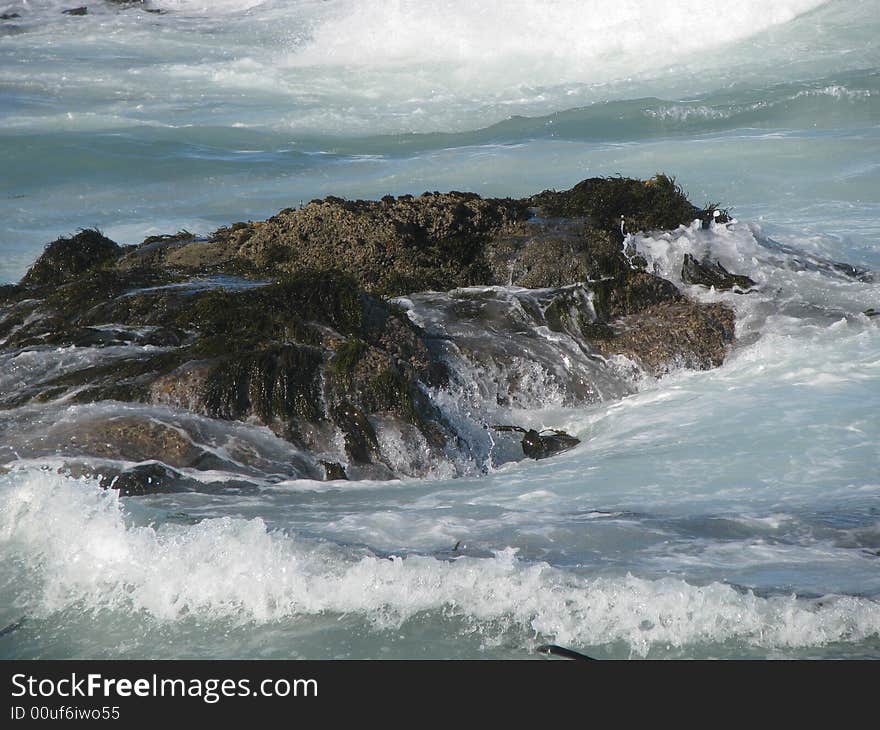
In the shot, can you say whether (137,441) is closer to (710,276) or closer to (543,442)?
(543,442)

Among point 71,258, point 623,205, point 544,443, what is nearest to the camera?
point 544,443

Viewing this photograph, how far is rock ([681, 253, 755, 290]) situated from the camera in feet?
29.4

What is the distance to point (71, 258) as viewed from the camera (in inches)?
381

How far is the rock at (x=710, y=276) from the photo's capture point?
895 cm

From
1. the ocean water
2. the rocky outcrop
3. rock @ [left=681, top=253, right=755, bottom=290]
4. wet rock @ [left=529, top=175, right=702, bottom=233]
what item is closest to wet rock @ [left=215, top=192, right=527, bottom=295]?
the rocky outcrop

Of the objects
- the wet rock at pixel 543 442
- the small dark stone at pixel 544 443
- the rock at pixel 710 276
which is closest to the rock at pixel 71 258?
the wet rock at pixel 543 442

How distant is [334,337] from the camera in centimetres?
727

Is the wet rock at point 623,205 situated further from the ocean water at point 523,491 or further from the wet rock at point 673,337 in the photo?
the wet rock at point 673,337

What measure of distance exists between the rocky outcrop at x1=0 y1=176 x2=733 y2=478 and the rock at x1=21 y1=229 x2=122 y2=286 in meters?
0.02

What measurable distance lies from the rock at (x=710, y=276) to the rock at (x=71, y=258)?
4.68m

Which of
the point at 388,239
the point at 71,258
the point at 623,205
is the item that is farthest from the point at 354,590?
the point at 71,258

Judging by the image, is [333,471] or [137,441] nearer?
[137,441]

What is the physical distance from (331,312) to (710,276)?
319cm

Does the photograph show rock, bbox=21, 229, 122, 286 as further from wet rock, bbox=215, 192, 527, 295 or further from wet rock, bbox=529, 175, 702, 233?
wet rock, bbox=529, 175, 702, 233
